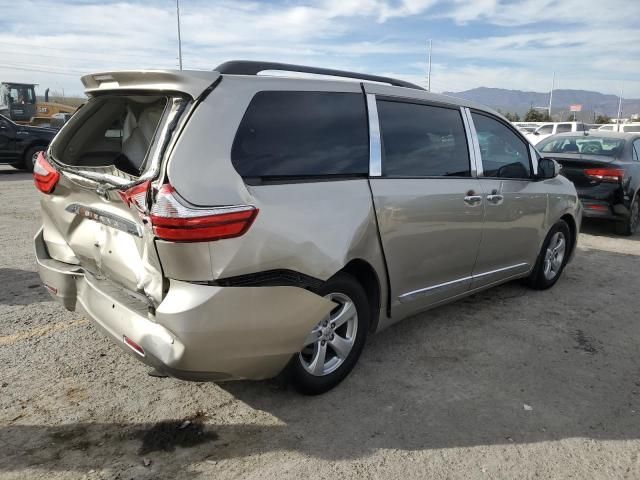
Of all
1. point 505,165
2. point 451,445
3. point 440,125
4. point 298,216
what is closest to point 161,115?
point 298,216

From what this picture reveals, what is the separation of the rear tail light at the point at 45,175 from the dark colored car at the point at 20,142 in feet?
38.8

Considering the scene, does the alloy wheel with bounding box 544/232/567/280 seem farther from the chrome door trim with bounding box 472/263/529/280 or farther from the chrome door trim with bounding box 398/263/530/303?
→ the chrome door trim with bounding box 398/263/530/303

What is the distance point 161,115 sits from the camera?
283cm

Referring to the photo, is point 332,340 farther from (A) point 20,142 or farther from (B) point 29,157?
(B) point 29,157

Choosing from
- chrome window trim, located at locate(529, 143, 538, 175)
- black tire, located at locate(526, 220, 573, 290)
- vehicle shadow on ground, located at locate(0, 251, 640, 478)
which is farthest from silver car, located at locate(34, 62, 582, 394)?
black tire, located at locate(526, 220, 573, 290)

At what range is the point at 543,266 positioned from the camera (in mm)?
5215

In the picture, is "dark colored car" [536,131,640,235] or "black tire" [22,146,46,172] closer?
"dark colored car" [536,131,640,235]

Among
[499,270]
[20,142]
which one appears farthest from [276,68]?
[20,142]

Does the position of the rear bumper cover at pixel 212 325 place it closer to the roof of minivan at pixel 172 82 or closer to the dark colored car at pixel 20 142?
the roof of minivan at pixel 172 82

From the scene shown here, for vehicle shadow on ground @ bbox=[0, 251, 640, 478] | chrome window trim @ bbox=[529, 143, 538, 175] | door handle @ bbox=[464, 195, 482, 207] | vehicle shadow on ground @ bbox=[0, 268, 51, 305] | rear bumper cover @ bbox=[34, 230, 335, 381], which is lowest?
vehicle shadow on ground @ bbox=[0, 251, 640, 478]

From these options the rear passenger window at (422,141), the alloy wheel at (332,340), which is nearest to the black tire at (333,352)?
the alloy wheel at (332,340)

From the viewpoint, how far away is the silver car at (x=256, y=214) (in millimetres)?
2484

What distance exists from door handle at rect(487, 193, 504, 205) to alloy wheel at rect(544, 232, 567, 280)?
129 cm

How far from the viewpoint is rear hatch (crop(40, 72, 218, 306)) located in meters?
2.59
